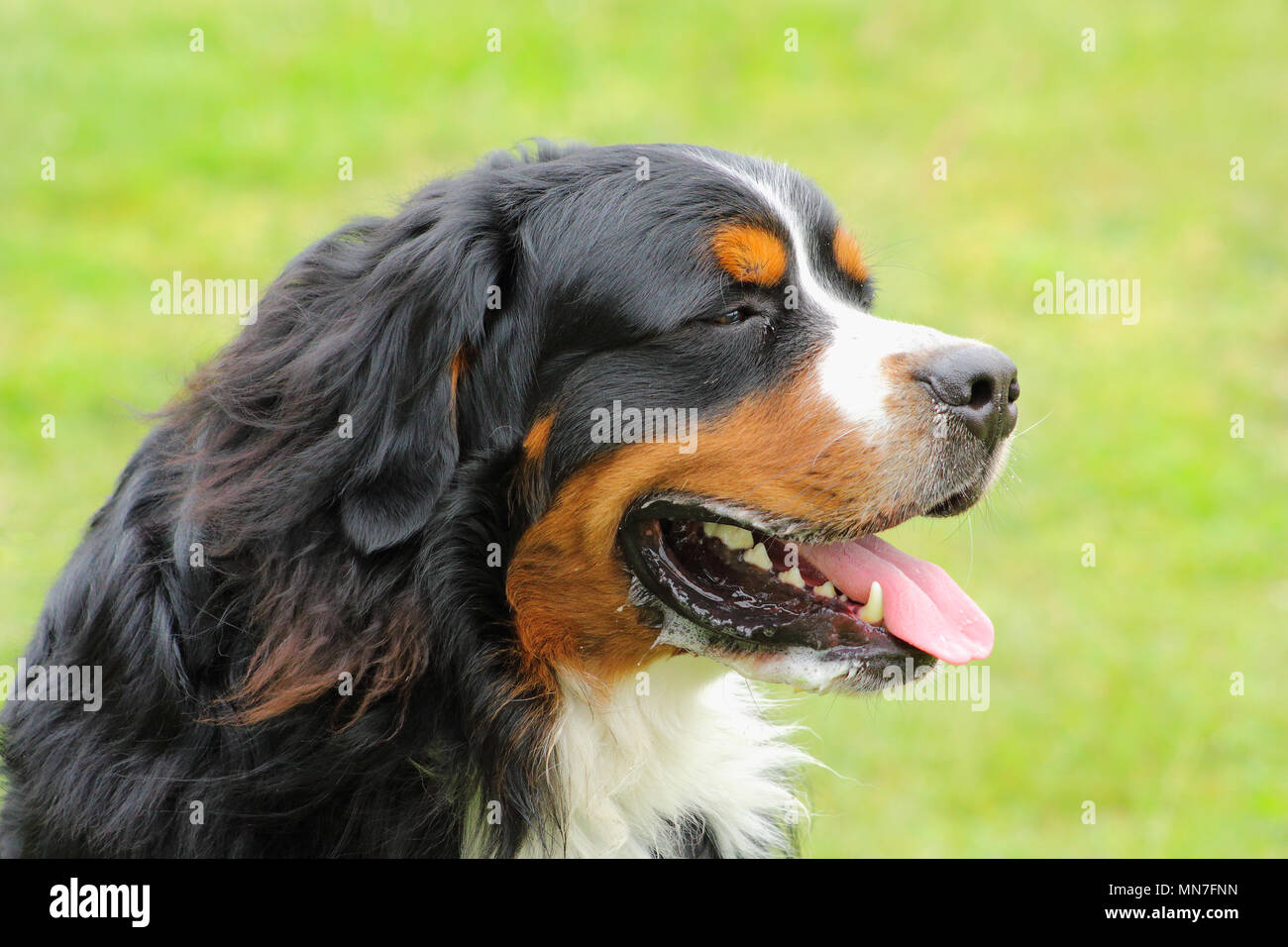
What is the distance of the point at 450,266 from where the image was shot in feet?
11.5

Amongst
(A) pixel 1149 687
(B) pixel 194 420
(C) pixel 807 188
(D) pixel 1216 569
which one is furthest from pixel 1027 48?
(B) pixel 194 420

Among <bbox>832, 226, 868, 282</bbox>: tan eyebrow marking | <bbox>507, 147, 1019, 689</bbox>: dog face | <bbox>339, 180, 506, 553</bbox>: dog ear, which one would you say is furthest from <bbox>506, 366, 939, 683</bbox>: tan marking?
<bbox>832, 226, 868, 282</bbox>: tan eyebrow marking

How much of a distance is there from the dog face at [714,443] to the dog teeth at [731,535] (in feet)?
0.28

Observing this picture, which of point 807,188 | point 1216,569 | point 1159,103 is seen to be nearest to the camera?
point 807,188

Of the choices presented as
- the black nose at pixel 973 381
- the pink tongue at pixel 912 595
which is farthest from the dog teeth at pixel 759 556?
the black nose at pixel 973 381

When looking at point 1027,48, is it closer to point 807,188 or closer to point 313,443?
point 807,188

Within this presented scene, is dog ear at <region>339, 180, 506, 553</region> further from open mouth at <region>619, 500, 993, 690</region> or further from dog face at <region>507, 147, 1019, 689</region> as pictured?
open mouth at <region>619, 500, 993, 690</region>

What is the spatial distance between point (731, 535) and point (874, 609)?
448mm

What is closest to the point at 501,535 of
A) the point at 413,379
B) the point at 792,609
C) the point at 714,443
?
the point at 413,379

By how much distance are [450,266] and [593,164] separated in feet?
1.78

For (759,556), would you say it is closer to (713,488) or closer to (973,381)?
(713,488)

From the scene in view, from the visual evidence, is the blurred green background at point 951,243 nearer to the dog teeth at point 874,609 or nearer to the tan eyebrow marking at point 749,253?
the dog teeth at point 874,609

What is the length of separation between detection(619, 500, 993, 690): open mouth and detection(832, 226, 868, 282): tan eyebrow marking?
0.82 metres

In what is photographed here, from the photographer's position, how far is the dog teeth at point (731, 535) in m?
3.81
